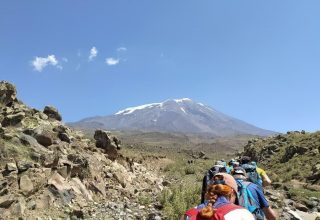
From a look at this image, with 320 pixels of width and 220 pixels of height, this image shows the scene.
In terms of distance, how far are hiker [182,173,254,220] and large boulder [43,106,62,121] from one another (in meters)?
17.0

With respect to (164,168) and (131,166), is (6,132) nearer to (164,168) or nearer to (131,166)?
(131,166)

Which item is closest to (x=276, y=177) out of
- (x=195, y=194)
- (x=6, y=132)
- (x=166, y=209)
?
(x=195, y=194)

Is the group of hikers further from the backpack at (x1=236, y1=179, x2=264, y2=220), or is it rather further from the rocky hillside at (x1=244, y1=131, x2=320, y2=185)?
the rocky hillside at (x1=244, y1=131, x2=320, y2=185)

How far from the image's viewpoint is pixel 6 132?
51.5ft

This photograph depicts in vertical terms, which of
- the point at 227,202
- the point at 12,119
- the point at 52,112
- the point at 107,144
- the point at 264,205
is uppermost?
the point at 52,112

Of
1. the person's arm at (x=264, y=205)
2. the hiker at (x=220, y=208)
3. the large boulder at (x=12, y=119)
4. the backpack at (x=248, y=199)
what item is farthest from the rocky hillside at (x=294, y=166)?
the hiker at (x=220, y=208)

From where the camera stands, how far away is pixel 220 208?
3748mm

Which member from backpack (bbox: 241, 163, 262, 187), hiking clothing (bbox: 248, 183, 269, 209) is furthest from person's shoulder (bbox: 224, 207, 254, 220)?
backpack (bbox: 241, 163, 262, 187)

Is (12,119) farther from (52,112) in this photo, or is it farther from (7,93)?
(52,112)

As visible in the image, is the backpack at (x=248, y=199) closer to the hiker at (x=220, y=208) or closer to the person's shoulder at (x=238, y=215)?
the hiker at (x=220, y=208)

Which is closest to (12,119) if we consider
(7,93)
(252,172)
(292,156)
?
(7,93)

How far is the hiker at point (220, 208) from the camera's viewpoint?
364 cm

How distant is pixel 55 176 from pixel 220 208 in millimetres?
12037

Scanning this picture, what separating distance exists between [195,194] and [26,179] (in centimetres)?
629
